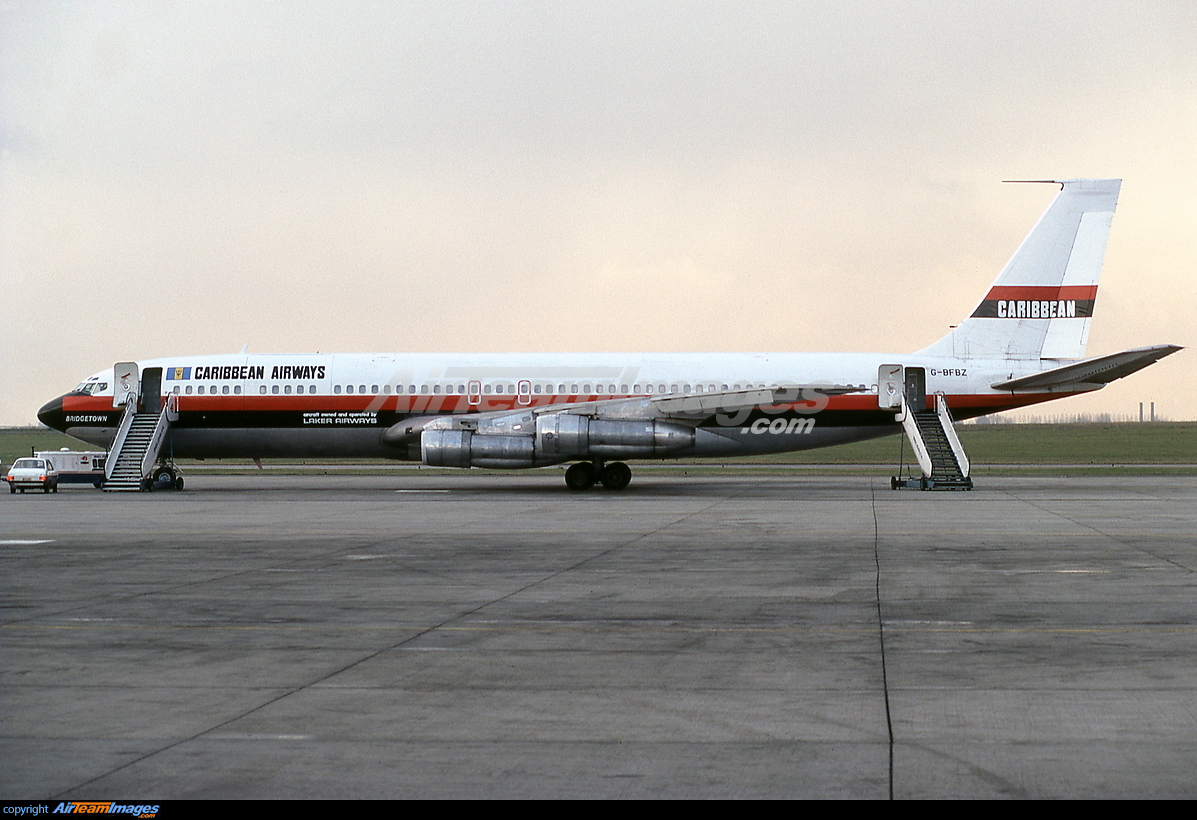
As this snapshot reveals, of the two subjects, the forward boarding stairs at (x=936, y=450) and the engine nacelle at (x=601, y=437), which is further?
the forward boarding stairs at (x=936, y=450)

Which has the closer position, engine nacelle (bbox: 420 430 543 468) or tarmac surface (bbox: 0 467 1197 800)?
tarmac surface (bbox: 0 467 1197 800)

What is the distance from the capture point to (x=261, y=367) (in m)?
38.6

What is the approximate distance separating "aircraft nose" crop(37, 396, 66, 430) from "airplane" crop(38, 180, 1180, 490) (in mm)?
779

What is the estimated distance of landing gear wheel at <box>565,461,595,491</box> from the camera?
36.6 meters

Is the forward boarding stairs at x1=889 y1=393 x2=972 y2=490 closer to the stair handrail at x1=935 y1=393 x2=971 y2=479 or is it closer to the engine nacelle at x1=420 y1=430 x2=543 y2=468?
the stair handrail at x1=935 y1=393 x2=971 y2=479

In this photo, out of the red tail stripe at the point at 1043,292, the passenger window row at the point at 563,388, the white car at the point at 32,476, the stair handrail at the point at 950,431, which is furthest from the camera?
the red tail stripe at the point at 1043,292

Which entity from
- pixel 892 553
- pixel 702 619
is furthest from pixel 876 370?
pixel 702 619

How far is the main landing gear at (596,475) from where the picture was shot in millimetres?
36594

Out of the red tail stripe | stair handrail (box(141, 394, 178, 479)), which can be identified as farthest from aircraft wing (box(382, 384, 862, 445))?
stair handrail (box(141, 394, 178, 479))

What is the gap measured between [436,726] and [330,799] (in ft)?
5.33

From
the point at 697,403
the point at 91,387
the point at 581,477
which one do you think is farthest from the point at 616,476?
the point at 91,387

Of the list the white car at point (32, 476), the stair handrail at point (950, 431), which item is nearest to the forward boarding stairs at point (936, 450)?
the stair handrail at point (950, 431)

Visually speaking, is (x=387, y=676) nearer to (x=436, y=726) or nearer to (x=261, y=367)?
(x=436, y=726)

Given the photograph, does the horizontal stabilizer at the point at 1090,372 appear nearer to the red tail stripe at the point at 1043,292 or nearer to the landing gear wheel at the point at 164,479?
the red tail stripe at the point at 1043,292
